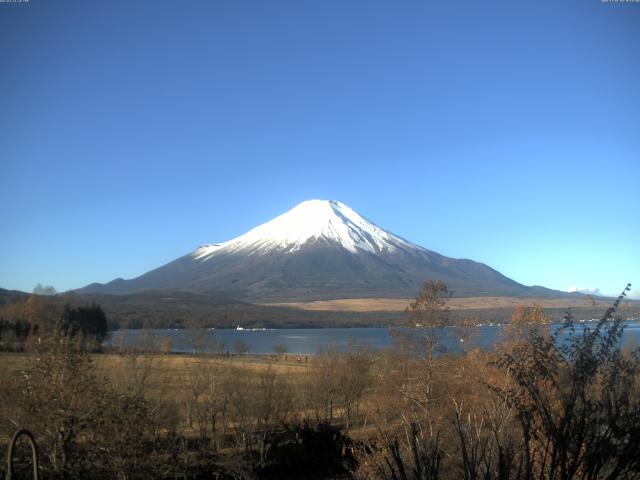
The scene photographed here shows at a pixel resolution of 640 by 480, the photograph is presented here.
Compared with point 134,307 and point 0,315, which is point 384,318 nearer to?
point 134,307

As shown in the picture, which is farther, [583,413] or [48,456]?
[48,456]

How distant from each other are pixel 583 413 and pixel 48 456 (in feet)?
46.7

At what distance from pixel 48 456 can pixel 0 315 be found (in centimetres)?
5943

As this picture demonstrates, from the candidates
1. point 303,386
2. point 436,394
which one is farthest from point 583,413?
point 303,386

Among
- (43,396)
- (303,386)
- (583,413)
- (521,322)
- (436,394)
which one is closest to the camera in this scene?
(583,413)

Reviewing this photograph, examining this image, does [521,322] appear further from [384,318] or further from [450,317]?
[384,318]

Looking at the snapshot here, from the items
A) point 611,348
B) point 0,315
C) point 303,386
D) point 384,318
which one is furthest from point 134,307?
point 611,348

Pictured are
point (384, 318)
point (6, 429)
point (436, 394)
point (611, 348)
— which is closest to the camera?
point (611, 348)

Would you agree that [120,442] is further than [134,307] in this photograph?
No

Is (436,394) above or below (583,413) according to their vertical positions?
below

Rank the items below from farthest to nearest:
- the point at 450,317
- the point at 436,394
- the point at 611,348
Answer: the point at 450,317 < the point at 436,394 < the point at 611,348

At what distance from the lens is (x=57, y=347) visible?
15.3 metres

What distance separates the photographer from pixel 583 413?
166 inches

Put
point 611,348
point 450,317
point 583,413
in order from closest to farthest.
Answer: point 583,413 → point 611,348 → point 450,317
